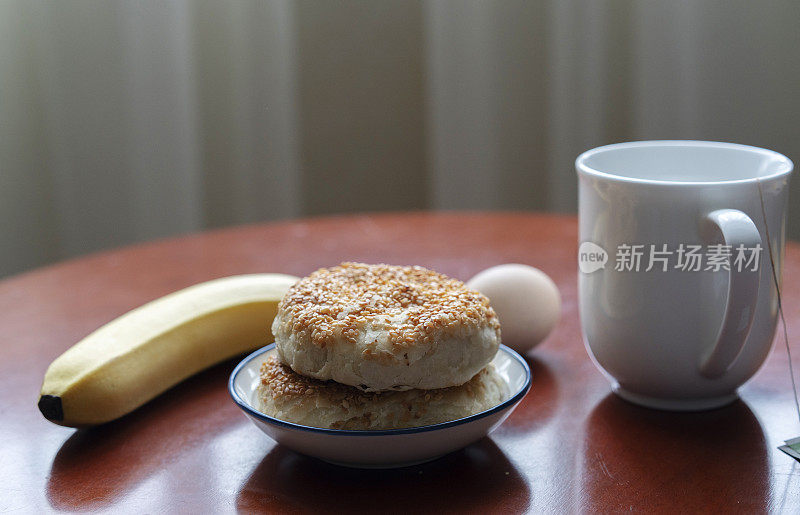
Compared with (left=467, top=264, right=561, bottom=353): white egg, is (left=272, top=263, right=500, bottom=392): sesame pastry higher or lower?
higher

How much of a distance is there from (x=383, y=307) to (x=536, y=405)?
201 millimetres

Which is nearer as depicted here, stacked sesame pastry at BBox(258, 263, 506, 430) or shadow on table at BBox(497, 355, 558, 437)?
stacked sesame pastry at BBox(258, 263, 506, 430)

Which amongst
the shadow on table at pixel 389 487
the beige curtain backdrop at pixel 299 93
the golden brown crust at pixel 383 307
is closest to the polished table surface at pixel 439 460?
the shadow on table at pixel 389 487

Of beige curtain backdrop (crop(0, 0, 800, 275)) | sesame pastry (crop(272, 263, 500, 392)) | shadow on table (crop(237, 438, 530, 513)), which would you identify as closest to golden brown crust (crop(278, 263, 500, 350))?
sesame pastry (crop(272, 263, 500, 392))

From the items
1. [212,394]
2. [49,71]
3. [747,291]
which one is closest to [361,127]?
[49,71]

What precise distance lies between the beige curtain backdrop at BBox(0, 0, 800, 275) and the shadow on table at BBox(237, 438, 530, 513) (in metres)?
1.39

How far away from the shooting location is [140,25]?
1842 mm

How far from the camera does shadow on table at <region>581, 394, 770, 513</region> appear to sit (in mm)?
602

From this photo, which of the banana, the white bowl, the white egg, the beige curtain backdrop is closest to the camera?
Answer: the white bowl

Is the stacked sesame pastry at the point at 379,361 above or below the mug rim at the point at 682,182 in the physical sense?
below

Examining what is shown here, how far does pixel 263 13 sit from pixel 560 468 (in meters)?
1.51

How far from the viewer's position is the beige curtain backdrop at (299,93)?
1888 mm
